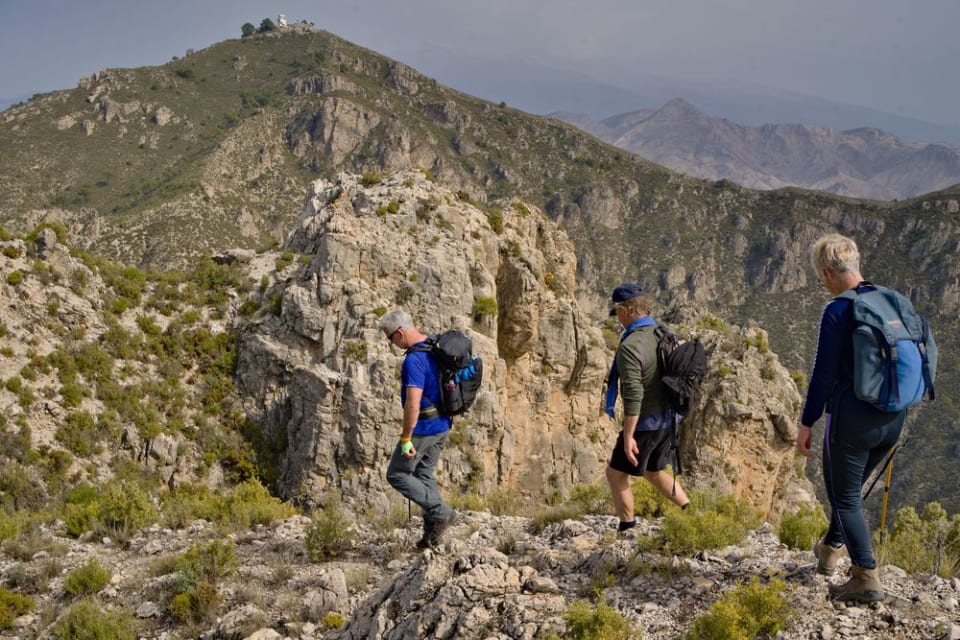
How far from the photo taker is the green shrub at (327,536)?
700cm

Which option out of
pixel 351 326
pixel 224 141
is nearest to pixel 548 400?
pixel 351 326

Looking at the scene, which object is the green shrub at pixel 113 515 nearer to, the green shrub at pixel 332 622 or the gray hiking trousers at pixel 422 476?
the green shrub at pixel 332 622

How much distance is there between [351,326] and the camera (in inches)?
703

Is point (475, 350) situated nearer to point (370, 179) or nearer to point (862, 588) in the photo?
point (370, 179)

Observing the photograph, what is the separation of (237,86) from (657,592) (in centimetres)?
15513

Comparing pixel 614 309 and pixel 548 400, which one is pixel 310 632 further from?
pixel 548 400

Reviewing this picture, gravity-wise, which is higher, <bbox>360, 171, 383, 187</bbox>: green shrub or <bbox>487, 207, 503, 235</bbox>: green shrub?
<bbox>360, 171, 383, 187</bbox>: green shrub

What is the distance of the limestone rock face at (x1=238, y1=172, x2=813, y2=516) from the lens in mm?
16828

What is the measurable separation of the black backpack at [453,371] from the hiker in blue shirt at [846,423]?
121 inches

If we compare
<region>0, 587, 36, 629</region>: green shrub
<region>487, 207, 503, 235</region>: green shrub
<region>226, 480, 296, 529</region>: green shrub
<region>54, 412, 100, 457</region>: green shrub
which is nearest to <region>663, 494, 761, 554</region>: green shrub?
<region>226, 480, 296, 529</region>: green shrub

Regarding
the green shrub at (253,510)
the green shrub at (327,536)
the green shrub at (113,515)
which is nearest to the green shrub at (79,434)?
the green shrub at (113,515)

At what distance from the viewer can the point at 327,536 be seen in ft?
23.4

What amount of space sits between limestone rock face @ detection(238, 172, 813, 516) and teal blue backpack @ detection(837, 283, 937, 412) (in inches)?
549

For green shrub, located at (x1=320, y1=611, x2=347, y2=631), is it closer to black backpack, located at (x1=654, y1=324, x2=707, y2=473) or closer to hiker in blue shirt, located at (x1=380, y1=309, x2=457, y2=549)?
hiker in blue shirt, located at (x1=380, y1=309, x2=457, y2=549)
